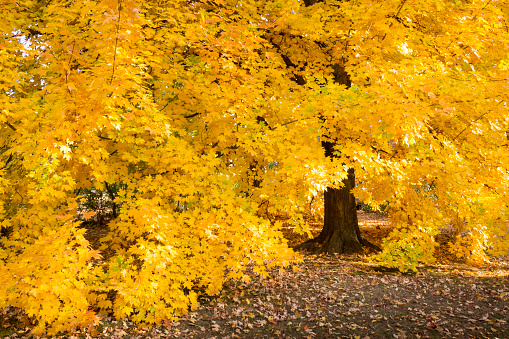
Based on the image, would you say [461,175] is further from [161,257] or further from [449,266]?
[161,257]

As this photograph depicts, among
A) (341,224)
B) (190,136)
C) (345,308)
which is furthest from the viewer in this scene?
(341,224)

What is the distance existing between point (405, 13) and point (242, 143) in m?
4.41

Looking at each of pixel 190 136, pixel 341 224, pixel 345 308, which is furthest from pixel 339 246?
pixel 190 136

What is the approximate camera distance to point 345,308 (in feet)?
22.8

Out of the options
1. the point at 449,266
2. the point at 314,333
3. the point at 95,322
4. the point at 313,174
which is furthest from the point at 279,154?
the point at 449,266

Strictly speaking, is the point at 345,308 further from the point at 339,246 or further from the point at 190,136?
the point at 190,136

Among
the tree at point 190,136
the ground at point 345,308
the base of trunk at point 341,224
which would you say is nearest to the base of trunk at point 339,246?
the base of trunk at point 341,224

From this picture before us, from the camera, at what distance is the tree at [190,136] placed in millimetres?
5008

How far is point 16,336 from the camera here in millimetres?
5254

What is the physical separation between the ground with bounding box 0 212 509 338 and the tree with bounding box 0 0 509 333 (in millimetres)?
539

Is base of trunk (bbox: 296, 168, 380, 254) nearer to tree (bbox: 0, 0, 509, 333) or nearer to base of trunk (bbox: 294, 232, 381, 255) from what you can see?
base of trunk (bbox: 294, 232, 381, 255)

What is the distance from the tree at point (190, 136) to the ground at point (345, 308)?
539 mm

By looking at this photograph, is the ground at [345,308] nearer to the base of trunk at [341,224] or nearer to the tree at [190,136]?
the tree at [190,136]

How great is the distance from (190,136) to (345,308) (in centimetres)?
468
